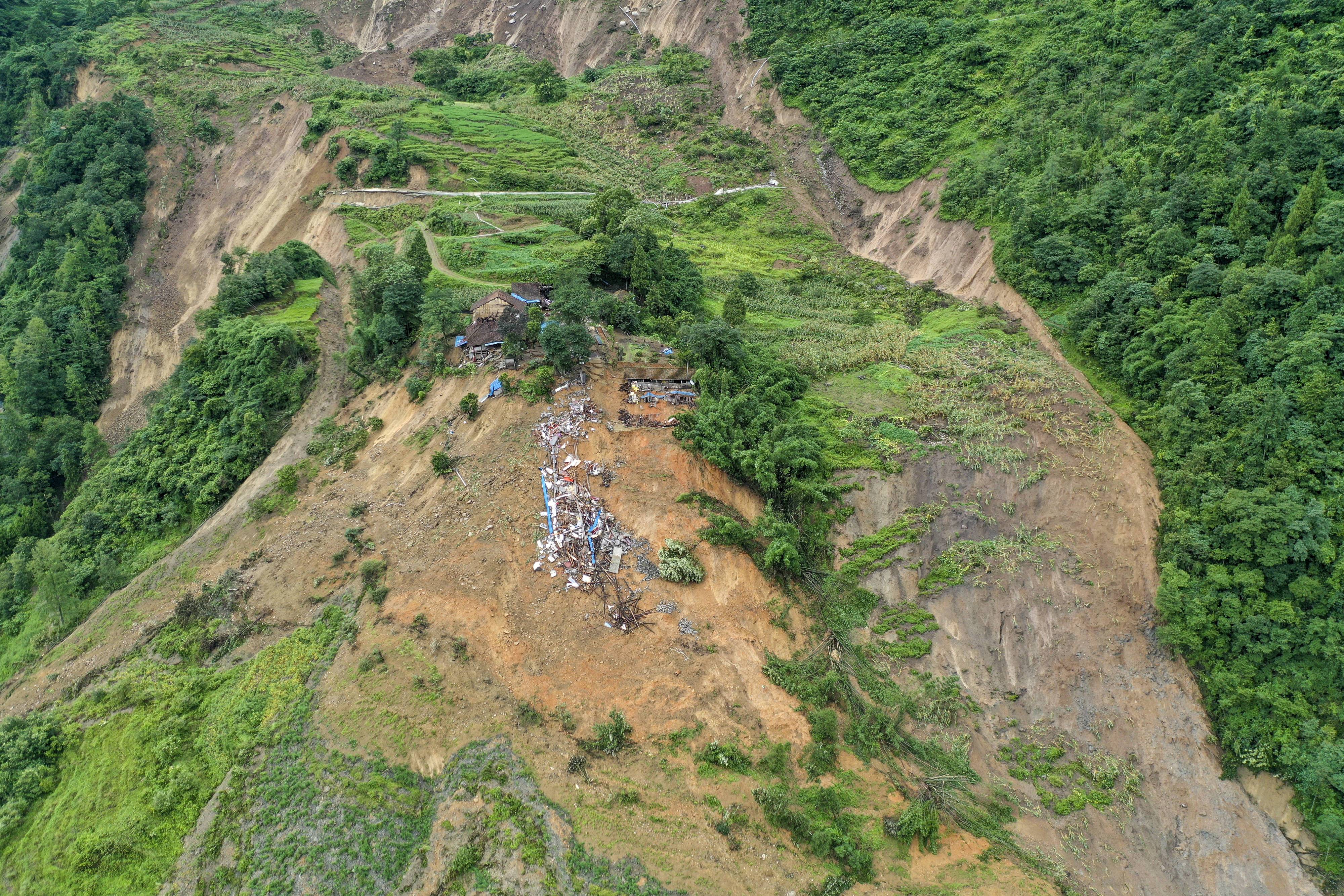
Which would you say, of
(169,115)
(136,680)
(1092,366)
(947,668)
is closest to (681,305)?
(1092,366)

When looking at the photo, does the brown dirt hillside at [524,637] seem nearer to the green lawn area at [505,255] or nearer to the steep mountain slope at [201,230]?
the green lawn area at [505,255]

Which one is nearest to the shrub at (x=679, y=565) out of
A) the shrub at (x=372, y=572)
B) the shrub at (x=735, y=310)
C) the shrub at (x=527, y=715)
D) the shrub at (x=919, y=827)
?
the shrub at (x=527, y=715)

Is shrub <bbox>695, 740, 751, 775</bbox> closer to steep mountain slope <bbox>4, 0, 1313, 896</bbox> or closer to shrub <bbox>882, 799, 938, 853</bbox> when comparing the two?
steep mountain slope <bbox>4, 0, 1313, 896</bbox>

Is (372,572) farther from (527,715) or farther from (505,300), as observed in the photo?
(505,300)

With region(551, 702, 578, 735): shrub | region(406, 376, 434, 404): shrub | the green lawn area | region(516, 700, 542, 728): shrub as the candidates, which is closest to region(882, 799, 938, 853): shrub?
region(551, 702, 578, 735): shrub

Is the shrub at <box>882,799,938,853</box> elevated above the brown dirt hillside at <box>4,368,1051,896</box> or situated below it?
above

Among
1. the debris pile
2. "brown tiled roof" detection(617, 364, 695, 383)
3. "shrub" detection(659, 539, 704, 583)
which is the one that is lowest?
the debris pile
